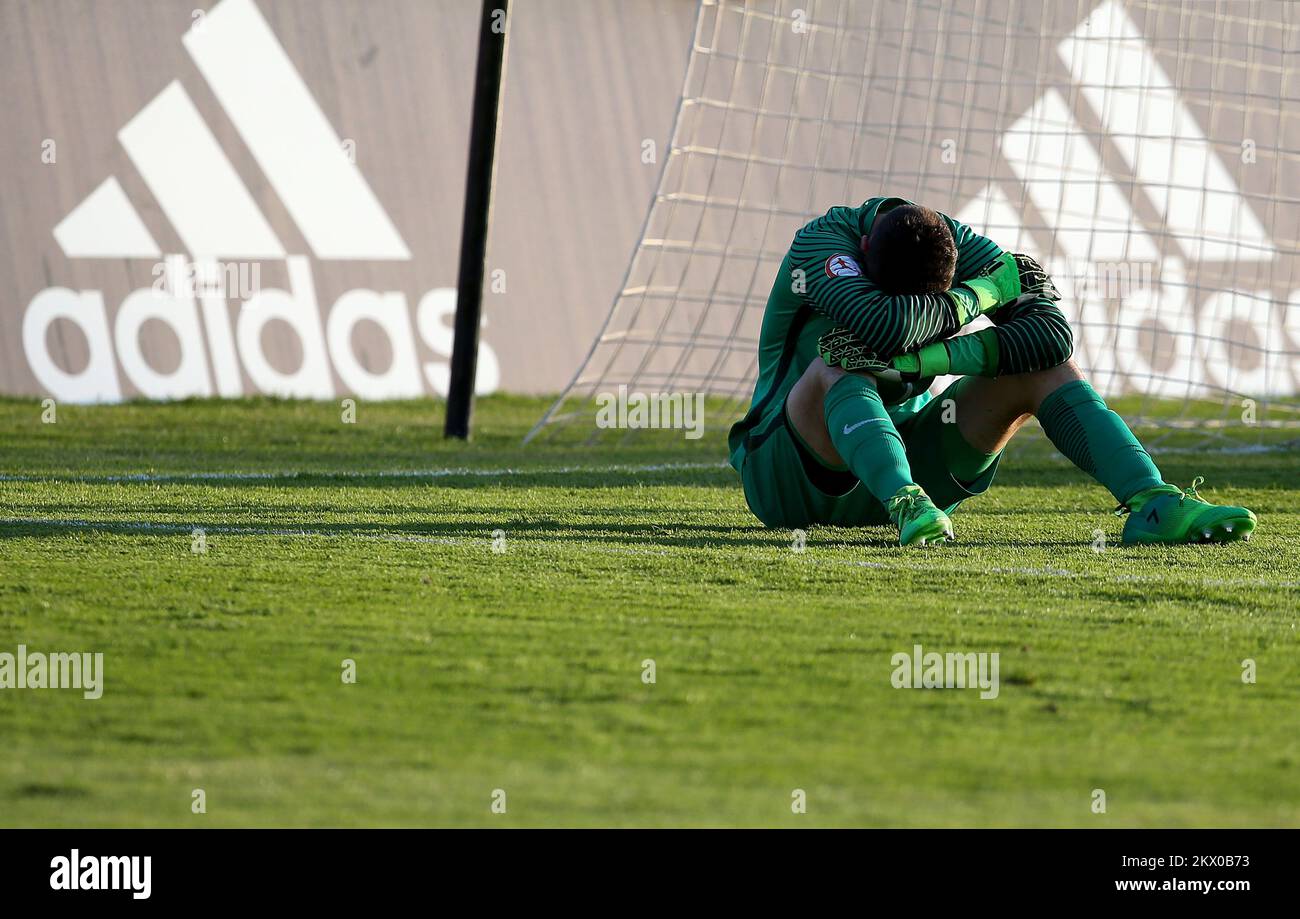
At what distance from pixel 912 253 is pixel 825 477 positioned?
2.13 ft

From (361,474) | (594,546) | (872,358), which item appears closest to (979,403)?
(872,358)

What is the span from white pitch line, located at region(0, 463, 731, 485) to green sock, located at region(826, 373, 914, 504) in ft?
7.98

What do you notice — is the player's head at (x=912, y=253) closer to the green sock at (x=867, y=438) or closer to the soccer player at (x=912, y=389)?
the soccer player at (x=912, y=389)

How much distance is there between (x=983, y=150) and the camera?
38.8 feet

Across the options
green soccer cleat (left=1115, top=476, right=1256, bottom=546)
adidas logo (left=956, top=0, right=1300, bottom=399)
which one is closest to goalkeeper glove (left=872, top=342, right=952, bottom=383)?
green soccer cleat (left=1115, top=476, right=1256, bottom=546)

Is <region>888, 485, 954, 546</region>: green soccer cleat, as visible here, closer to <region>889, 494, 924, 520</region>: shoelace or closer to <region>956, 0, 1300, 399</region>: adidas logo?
<region>889, 494, 924, 520</region>: shoelace

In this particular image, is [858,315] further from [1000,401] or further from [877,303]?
[1000,401]

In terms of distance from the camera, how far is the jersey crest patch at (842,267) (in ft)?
13.6

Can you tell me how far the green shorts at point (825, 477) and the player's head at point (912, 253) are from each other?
37cm

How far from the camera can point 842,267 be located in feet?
13.7

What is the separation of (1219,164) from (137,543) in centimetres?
1083

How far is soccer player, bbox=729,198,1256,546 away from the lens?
4.09 metres
